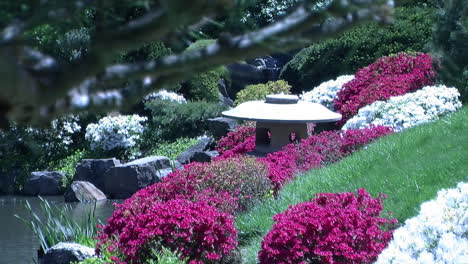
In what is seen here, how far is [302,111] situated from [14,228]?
16.7 ft

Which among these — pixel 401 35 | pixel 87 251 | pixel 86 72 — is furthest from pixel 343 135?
pixel 86 72

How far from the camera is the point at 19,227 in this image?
11.9 meters

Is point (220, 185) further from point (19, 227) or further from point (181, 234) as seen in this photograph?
point (19, 227)

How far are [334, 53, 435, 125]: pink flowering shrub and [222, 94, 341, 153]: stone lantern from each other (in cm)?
224

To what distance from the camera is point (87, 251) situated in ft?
26.0

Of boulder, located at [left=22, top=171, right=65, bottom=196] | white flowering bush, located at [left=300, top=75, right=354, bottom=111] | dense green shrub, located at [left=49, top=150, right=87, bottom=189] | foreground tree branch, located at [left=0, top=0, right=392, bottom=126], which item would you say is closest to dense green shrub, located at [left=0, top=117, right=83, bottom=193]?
dense green shrub, located at [left=49, top=150, right=87, bottom=189]

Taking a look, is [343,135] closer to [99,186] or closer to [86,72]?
[99,186]

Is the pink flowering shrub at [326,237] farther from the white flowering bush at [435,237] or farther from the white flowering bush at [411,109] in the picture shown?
the white flowering bush at [411,109]

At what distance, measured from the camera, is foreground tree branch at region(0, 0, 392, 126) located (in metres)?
1.39

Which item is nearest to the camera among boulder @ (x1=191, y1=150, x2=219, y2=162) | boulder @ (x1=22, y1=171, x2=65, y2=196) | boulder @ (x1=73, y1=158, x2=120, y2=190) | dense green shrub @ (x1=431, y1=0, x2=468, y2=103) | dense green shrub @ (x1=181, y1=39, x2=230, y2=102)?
dense green shrub @ (x1=431, y1=0, x2=468, y2=103)

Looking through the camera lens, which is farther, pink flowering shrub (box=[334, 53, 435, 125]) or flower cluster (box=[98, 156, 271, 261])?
pink flowering shrub (box=[334, 53, 435, 125])

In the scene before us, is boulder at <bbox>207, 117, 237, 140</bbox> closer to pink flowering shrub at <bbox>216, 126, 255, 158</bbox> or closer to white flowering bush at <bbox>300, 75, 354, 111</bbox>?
pink flowering shrub at <bbox>216, 126, 255, 158</bbox>

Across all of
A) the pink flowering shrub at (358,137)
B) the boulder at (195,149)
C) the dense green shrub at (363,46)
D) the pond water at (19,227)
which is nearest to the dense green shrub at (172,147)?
the boulder at (195,149)

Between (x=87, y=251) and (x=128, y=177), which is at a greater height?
(x=87, y=251)
